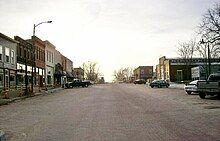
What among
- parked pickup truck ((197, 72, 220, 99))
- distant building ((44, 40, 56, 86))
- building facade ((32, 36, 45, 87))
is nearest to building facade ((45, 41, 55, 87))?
distant building ((44, 40, 56, 86))

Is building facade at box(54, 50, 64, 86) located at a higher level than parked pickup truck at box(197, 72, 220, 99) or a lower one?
higher

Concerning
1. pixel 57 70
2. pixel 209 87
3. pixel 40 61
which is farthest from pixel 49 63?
pixel 209 87

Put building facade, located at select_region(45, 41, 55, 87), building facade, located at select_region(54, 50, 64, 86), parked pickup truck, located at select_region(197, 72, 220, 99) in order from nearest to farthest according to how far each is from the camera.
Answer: parked pickup truck, located at select_region(197, 72, 220, 99) → building facade, located at select_region(45, 41, 55, 87) → building facade, located at select_region(54, 50, 64, 86)

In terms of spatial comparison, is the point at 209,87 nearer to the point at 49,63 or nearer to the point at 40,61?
the point at 40,61

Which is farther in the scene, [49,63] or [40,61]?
[49,63]

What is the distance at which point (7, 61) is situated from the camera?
4431 cm

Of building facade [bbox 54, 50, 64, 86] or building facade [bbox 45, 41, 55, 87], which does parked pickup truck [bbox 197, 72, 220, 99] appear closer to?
building facade [bbox 45, 41, 55, 87]

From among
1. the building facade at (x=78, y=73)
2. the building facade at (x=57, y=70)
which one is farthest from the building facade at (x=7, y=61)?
the building facade at (x=78, y=73)

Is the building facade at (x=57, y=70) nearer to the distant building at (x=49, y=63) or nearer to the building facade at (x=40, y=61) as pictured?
the distant building at (x=49, y=63)

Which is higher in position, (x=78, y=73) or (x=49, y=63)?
(x=49, y=63)

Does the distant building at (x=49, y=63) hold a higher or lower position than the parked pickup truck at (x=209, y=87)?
higher

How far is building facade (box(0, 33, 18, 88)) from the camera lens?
42156 millimetres

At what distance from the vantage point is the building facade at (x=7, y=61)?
42.2 m

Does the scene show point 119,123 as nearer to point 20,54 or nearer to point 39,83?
point 20,54
